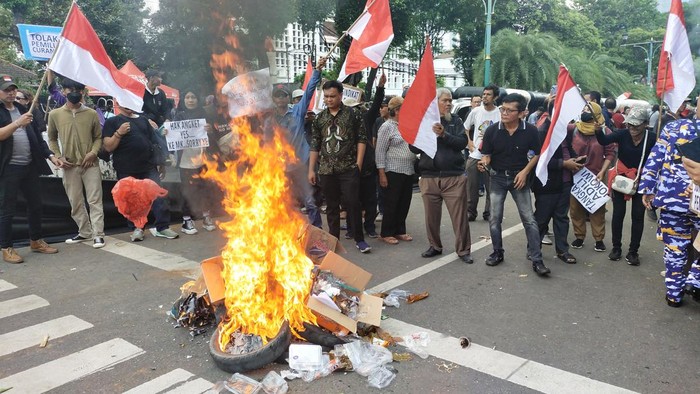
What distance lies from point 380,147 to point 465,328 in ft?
10.2

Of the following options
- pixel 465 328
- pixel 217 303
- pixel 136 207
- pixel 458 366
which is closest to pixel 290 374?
pixel 217 303

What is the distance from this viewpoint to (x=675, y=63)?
5508 mm

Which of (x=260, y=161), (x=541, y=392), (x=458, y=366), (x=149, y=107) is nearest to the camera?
(x=541, y=392)

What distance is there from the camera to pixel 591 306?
4727 millimetres

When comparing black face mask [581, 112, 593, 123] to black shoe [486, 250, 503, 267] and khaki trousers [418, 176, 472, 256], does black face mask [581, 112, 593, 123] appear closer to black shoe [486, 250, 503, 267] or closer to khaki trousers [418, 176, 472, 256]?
khaki trousers [418, 176, 472, 256]

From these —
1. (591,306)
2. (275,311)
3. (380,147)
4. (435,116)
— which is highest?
(435,116)

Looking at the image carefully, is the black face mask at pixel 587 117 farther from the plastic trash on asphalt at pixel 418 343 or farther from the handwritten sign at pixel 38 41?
the handwritten sign at pixel 38 41

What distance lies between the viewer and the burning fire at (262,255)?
3818 millimetres

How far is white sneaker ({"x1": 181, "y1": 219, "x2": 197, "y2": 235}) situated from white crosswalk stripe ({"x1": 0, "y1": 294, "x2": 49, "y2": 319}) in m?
2.64

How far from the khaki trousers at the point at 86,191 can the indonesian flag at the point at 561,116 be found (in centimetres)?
563

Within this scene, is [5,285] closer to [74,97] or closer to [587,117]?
[74,97]

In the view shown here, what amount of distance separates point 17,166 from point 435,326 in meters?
5.38

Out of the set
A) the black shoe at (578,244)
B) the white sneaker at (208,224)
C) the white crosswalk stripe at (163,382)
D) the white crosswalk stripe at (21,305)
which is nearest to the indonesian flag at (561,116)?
the black shoe at (578,244)

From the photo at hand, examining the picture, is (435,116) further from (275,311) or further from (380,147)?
(275,311)
